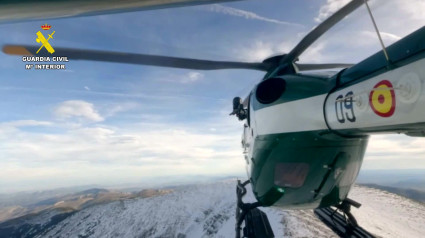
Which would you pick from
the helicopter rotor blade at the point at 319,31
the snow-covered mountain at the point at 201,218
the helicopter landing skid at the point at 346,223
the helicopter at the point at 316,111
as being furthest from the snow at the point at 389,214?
the helicopter rotor blade at the point at 319,31

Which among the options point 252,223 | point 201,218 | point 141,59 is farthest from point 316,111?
point 201,218

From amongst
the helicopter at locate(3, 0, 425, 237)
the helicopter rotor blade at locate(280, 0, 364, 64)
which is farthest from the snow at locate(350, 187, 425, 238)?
the helicopter rotor blade at locate(280, 0, 364, 64)

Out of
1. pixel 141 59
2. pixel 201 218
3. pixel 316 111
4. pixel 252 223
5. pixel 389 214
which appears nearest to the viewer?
Answer: pixel 316 111

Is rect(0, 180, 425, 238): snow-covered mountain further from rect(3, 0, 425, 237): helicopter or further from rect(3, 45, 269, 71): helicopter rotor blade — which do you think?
rect(3, 45, 269, 71): helicopter rotor blade

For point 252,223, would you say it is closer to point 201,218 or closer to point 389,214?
point 389,214

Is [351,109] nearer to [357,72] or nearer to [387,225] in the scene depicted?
[357,72]

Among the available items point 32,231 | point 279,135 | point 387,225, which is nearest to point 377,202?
point 387,225

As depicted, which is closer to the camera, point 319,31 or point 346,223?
point 319,31
